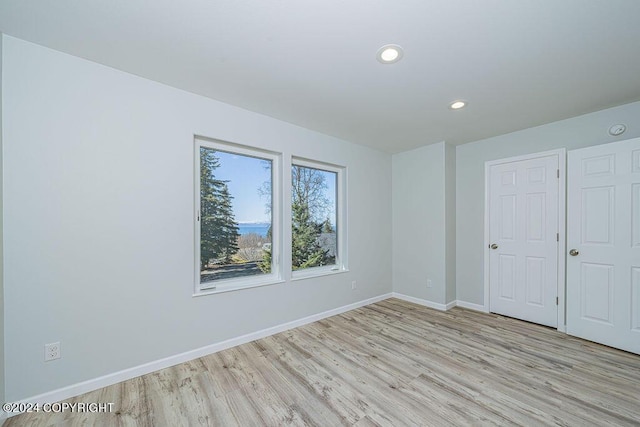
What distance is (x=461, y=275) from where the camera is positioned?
3924 millimetres

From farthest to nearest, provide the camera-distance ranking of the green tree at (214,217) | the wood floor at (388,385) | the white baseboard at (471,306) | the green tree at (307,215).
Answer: the white baseboard at (471,306), the green tree at (307,215), the green tree at (214,217), the wood floor at (388,385)

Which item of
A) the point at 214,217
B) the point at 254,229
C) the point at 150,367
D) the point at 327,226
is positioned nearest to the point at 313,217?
the point at 327,226

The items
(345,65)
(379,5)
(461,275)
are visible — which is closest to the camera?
(379,5)

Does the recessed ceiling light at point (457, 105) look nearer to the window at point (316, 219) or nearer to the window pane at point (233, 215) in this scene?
the window at point (316, 219)

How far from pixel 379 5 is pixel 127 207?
2323 mm

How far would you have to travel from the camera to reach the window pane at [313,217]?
3.35 metres

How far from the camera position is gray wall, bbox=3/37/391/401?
1724mm

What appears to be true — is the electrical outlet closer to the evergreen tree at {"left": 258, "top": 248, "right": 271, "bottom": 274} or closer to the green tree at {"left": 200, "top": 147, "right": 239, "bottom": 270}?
the green tree at {"left": 200, "top": 147, "right": 239, "bottom": 270}

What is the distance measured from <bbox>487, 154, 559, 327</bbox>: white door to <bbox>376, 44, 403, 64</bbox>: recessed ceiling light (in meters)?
2.62

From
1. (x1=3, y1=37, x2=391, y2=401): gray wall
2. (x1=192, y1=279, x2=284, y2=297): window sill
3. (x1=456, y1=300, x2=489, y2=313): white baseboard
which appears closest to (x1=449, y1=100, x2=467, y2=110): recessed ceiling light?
(x1=3, y1=37, x2=391, y2=401): gray wall

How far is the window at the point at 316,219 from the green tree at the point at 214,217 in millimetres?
794

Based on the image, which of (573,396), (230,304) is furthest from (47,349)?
(573,396)

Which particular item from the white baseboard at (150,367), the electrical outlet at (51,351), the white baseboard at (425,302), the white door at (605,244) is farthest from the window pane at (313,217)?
the white door at (605,244)

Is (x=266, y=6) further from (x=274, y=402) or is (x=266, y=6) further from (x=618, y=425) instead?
(x=618, y=425)
